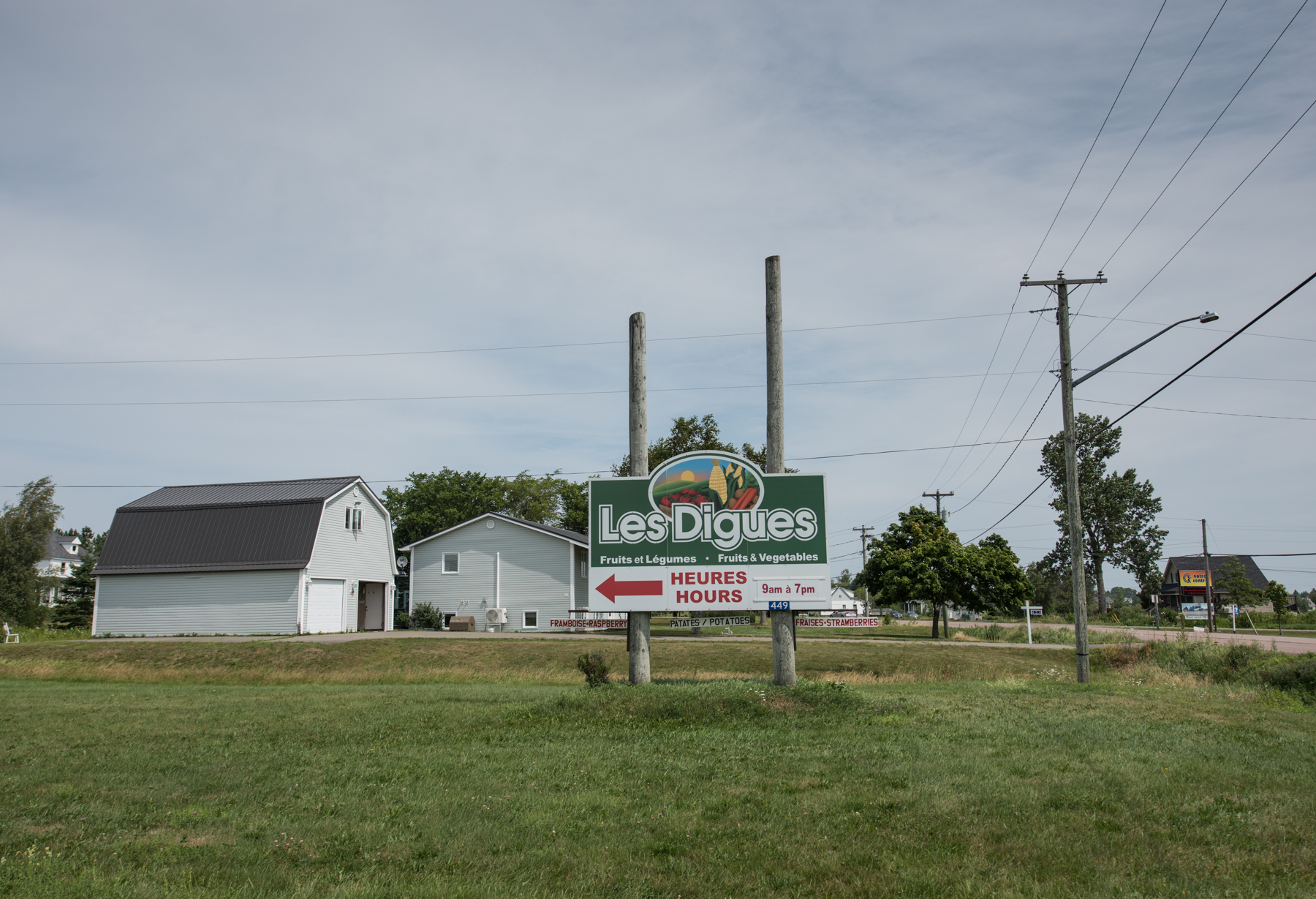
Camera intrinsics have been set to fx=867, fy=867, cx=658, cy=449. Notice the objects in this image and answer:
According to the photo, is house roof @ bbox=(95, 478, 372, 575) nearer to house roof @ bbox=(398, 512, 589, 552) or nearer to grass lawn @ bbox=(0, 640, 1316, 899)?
house roof @ bbox=(398, 512, 589, 552)

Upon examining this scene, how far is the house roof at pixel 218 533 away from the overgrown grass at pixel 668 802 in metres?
24.1

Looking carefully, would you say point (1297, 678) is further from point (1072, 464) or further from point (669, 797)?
point (669, 797)

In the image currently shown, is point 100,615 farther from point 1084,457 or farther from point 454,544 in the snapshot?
point 1084,457

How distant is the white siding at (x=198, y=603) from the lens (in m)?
36.3

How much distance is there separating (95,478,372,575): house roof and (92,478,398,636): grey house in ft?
0.14

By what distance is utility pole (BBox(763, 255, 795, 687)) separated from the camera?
48.8 feet

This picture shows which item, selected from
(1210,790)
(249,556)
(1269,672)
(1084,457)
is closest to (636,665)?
(1210,790)

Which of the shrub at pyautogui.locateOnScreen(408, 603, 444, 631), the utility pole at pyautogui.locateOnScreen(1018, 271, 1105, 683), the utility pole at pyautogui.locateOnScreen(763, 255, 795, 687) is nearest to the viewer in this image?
the utility pole at pyautogui.locateOnScreen(763, 255, 795, 687)

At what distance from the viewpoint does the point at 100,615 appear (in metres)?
37.8

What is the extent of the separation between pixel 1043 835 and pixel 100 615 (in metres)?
41.6

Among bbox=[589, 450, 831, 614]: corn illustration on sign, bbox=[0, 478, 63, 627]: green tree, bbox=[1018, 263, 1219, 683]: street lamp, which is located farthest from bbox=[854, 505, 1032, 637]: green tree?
bbox=[0, 478, 63, 627]: green tree

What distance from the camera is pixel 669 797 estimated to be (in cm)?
789

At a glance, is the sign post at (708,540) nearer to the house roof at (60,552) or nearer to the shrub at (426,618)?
the shrub at (426,618)

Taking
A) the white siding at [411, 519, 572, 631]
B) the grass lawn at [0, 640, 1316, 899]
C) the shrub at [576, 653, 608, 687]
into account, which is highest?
the white siding at [411, 519, 572, 631]
